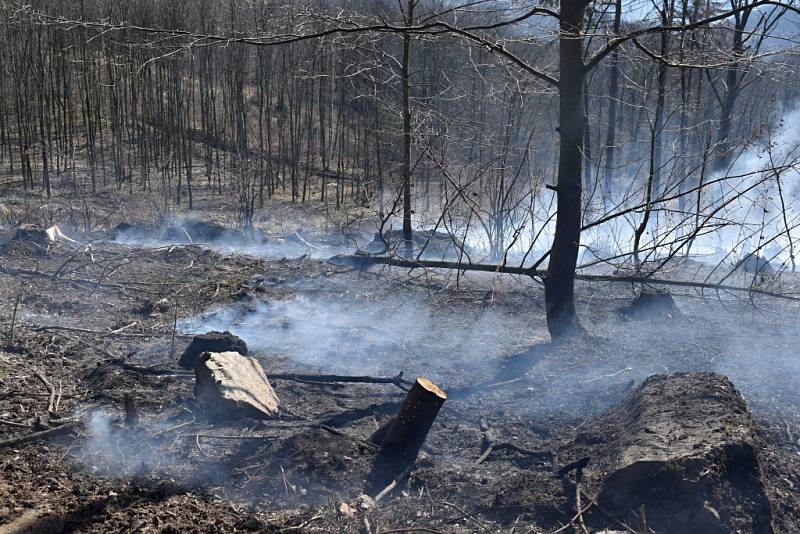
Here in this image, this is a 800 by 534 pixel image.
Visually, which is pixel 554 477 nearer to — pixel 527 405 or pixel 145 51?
pixel 527 405

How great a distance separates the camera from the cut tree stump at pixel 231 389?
5.12 m

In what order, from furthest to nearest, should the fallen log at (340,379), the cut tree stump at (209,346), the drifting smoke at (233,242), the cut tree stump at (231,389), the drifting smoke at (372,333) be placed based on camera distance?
the drifting smoke at (233,242) < the drifting smoke at (372,333) < the cut tree stump at (209,346) < the fallen log at (340,379) < the cut tree stump at (231,389)

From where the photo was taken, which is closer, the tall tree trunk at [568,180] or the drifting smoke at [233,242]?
the tall tree trunk at [568,180]

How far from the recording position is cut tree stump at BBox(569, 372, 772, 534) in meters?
3.81

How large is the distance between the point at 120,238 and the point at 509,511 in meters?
9.10

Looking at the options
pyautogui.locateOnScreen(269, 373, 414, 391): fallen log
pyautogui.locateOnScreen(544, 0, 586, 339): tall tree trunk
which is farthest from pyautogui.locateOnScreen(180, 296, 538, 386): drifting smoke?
pyautogui.locateOnScreen(544, 0, 586, 339): tall tree trunk

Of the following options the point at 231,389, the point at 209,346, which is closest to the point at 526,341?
the point at 209,346

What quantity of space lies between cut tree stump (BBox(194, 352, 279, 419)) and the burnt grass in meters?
0.12

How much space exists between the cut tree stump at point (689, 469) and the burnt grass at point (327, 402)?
116 mm

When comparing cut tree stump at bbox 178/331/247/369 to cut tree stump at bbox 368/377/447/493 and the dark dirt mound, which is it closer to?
the dark dirt mound

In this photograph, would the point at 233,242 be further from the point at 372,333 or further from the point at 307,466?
the point at 307,466

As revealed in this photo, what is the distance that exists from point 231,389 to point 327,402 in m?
0.80

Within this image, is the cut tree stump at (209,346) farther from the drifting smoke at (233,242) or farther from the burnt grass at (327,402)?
the drifting smoke at (233,242)

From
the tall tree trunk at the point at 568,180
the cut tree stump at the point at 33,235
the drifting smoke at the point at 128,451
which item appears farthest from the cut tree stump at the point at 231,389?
the cut tree stump at the point at 33,235
